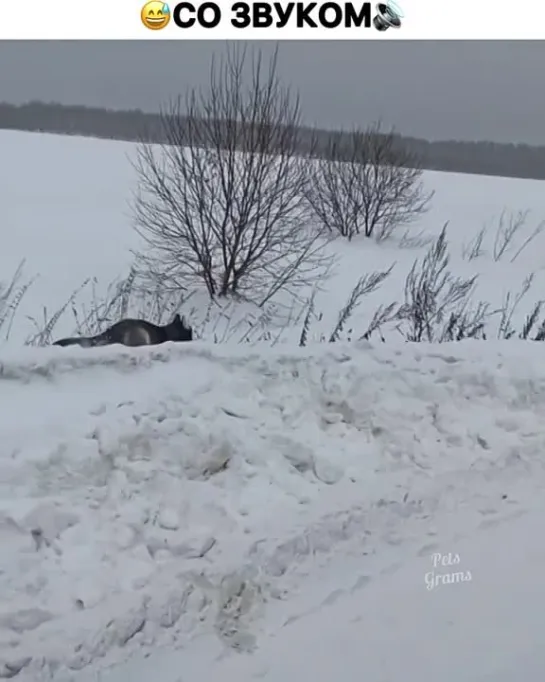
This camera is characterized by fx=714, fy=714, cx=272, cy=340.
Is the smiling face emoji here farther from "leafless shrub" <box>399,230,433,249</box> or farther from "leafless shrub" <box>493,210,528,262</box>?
"leafless shrub" <box>493,210,528,262</box>

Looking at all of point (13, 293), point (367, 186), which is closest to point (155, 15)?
point (367, 186)

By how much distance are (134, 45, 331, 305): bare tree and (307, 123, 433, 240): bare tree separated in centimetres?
10

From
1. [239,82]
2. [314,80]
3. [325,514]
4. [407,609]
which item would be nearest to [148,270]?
[239,82]

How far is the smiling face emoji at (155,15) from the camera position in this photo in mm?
2584

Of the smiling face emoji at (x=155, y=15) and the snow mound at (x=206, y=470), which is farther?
the smiling face emoji at (x=155, y=15)

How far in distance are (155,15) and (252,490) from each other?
1.79 m

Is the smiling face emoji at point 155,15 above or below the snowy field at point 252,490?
above

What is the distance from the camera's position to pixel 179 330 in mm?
2818

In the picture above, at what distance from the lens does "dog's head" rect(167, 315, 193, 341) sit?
2.79 m

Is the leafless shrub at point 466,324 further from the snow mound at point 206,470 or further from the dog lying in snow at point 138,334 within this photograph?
the dog lying in snow at point 138,334

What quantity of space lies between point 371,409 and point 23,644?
5.21 ft

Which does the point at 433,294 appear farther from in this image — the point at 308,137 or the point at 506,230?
the point at 308,137

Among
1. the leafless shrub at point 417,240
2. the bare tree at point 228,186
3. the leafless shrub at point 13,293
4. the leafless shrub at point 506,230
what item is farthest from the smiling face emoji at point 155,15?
the leafless shrub at point 506,230

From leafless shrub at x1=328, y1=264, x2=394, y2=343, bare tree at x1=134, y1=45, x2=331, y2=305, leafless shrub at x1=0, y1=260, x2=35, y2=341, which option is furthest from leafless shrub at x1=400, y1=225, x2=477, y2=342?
leafless shrub at x1=0, y1=260, x2=35, y2=341
